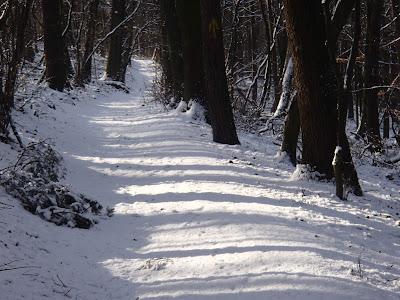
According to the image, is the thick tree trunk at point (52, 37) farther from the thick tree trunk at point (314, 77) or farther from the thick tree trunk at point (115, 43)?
the thick tree trunk at point (115, 43)

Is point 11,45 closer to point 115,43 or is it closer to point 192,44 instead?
point 192,44

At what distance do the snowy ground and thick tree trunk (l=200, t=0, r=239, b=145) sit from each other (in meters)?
0.66

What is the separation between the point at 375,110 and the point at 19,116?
1134 centimetres

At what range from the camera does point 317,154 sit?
5723mm

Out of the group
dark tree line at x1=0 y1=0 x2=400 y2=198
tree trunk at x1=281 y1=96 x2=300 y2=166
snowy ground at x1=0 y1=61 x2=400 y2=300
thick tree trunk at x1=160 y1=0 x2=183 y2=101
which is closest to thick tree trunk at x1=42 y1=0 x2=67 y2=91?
dark tree line at x1=0 y1=0 x2=400 y2=198

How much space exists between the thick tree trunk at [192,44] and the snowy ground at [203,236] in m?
2.93

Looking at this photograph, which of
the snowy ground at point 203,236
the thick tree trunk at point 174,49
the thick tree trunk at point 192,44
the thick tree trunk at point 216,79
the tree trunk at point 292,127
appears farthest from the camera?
the thick tree trunk at point 174,49

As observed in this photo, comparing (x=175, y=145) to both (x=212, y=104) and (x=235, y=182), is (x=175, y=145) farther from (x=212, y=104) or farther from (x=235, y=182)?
(x=235, y=182)

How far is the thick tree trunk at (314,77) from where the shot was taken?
5.41 meters

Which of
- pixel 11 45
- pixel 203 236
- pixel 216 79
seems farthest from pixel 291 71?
pixel 11 45

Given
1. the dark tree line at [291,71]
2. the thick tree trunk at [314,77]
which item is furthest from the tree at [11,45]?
the thick tree trunk at [314,77]

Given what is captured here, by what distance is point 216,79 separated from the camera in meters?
8.00

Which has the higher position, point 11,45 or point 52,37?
point 52,37

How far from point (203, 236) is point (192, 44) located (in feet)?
22.3
